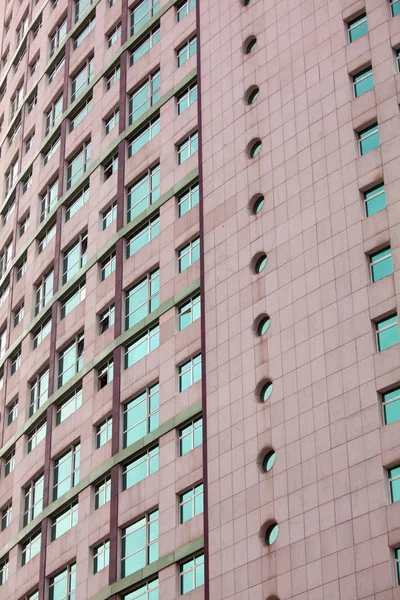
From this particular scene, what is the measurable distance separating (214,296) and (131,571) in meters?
11.1

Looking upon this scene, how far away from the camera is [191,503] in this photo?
50.6m

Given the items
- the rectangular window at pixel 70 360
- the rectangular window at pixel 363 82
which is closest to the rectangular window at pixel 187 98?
the rectangular window at pixel 363 82

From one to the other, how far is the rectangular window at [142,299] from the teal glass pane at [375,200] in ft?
40.8

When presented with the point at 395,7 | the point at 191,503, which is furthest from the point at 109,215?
the point at 395,7

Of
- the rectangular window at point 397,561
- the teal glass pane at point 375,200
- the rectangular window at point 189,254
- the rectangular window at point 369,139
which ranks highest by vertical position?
the rectangular window at point 189,254

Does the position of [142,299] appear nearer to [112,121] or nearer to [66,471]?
[66,471]

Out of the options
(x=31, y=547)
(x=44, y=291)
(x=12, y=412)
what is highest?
(x=44, y=291)

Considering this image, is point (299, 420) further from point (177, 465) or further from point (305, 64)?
point (305, 64)

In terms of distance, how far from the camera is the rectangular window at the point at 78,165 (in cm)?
6788

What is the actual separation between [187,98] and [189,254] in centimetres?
821

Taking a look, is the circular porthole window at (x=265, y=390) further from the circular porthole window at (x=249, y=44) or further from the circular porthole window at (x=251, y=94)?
the circular porthole window at (x=249, y=44)

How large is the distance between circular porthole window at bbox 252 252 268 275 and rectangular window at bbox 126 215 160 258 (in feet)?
28.3

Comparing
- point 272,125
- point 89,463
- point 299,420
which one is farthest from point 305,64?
point 89,463

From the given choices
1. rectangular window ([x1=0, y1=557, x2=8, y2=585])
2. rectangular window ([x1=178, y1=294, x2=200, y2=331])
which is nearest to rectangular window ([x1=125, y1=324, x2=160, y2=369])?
rectangular window ([x1=178, y1=294, x2=200, y2=331])
